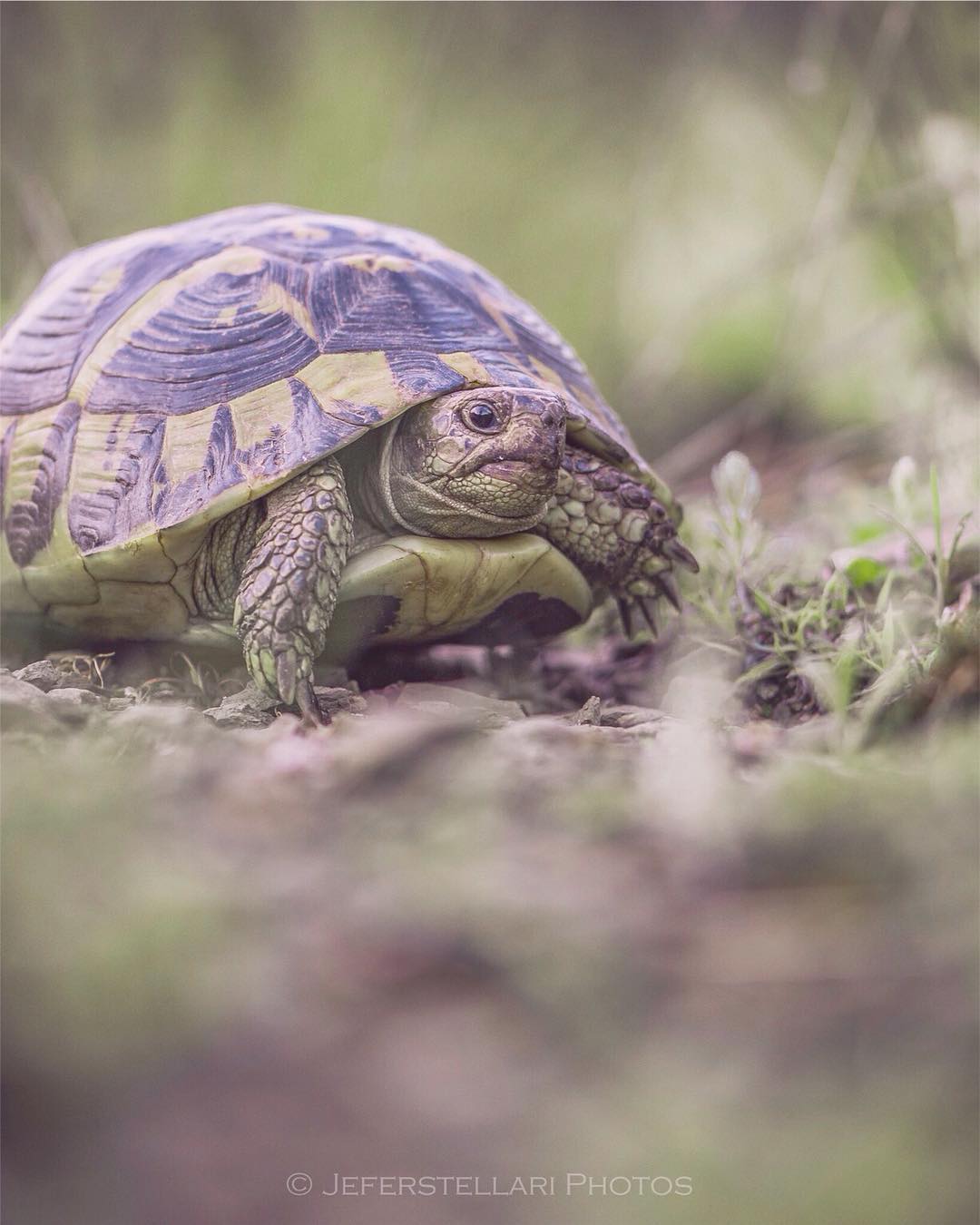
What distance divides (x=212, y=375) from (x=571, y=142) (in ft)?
11.5

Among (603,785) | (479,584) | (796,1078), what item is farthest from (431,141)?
(796,1078)

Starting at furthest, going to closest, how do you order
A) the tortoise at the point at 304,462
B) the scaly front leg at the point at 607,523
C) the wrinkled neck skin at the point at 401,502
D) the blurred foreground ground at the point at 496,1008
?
the scaly front leg at the point at 607,523 → the wrinkled neck skin at the point at 401,502 → the tortoise at the point at 304,462 → the blurred foreground ground at the point at 496,1008

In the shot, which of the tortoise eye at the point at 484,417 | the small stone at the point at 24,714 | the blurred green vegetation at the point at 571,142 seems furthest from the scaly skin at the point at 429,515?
the blurred green vegetation at the point at 571,142


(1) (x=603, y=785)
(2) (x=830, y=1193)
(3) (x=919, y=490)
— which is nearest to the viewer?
(2) (x=830, y=1193)

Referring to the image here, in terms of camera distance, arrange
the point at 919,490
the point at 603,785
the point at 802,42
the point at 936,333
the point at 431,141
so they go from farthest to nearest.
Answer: the point at 431,141 → the point at 802,42 → the point at 936,333 → the point at 919,490 → the point at 603,785

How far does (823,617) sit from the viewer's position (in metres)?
2.24

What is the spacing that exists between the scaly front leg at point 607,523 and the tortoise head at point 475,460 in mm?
165

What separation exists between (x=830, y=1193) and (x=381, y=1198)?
0.29 meters

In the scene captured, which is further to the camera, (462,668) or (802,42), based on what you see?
(802,42)

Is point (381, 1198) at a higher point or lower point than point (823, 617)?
higher

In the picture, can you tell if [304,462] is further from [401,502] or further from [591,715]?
[591,715]

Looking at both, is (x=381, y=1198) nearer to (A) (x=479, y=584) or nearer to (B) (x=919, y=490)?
(A) (x=479, y=584)

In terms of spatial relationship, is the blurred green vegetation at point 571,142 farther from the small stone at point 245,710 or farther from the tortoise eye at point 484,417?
the small stone at point 245,710

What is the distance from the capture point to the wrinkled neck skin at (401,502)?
2252mm
